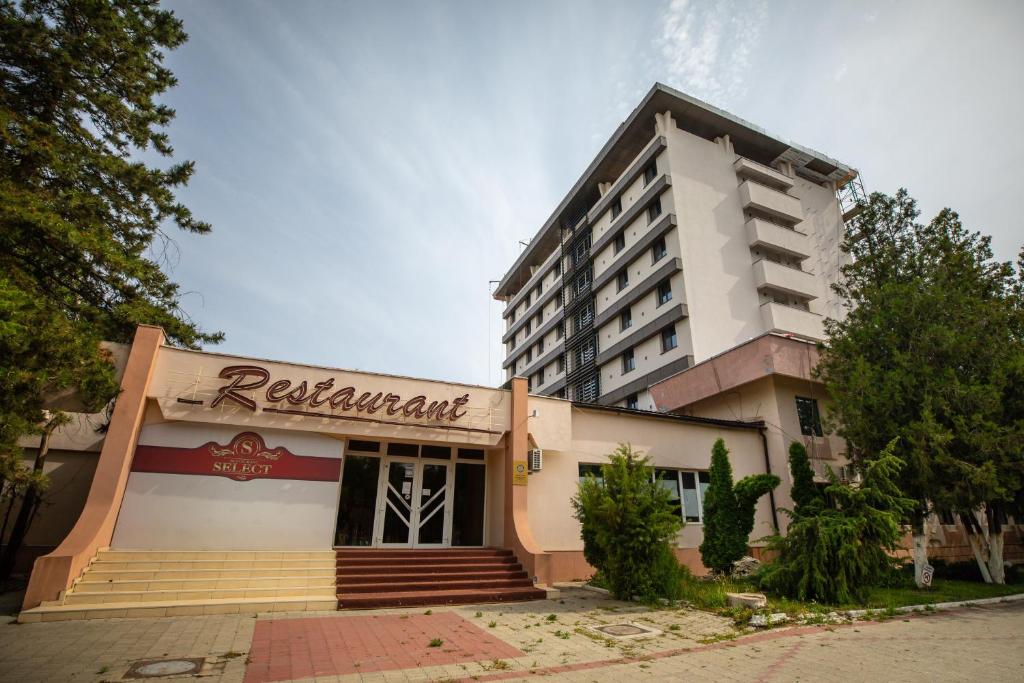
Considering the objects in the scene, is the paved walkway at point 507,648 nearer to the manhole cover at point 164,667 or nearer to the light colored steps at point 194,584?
the manhole cover at point 164,667

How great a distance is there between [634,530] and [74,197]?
45.3 feet

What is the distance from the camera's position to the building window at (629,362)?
29781 millimetres

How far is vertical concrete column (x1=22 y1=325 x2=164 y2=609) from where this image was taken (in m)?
8.30

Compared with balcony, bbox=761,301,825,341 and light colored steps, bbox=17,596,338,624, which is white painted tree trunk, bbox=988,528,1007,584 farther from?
light colored steps, bbox=17,596,338,624

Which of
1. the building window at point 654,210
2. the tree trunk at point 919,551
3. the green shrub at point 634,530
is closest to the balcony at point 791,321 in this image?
the building window at point 654,210

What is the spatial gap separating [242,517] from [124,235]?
328 inches

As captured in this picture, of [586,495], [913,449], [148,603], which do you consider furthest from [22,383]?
[913,449]

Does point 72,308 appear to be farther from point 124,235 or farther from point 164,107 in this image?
point 164,107

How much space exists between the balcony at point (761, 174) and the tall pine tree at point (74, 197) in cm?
2931

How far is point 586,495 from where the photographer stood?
438 inches

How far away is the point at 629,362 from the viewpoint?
3038 centimetres

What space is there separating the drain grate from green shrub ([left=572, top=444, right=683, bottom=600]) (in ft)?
7.04

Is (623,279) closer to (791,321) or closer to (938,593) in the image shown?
(791,321)

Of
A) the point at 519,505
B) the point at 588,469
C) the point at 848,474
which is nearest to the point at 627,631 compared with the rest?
the point at 519,505
